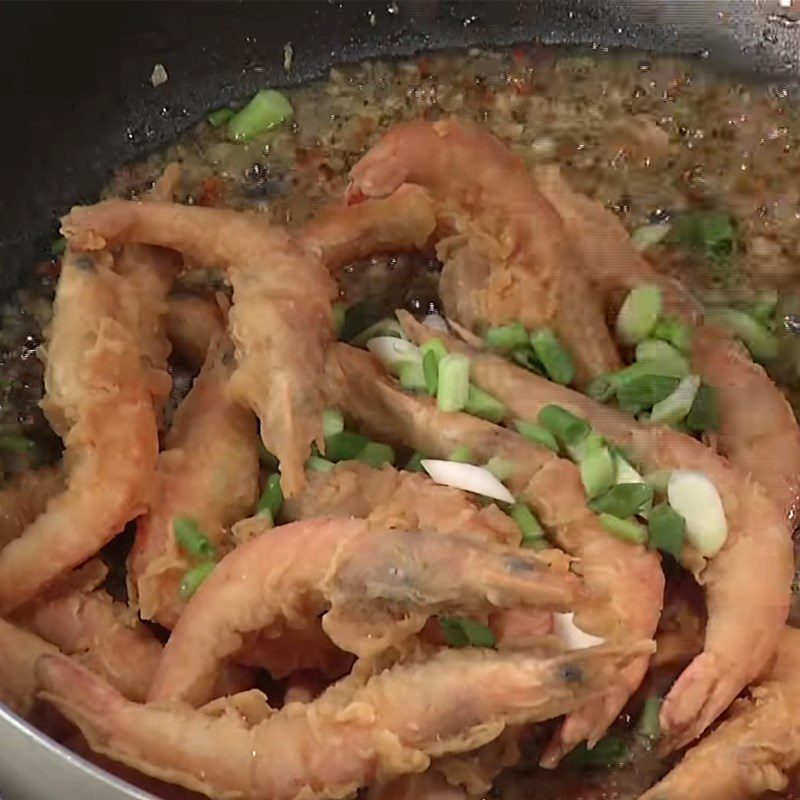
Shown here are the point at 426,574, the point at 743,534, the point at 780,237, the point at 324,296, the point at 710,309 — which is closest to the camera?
the point at 426,574

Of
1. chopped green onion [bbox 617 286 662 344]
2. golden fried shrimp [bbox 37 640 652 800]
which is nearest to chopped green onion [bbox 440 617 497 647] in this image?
golden fried shrimp [bbox 37 640 652 800]

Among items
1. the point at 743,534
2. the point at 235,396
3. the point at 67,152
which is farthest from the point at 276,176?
the point at 743,534

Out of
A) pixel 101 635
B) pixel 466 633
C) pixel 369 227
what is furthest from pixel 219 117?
pixel 466 633

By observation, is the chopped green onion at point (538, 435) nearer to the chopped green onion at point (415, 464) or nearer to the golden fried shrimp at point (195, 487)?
the chopped green onion at point (415, 464)

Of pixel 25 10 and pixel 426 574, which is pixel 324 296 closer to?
pixel 426 574

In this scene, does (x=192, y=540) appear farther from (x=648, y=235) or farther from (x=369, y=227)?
(x=648, y=235)

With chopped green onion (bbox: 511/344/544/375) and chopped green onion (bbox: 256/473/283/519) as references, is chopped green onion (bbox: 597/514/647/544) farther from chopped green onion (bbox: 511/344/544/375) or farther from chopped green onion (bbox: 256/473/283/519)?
chopped green onion (bbox: 256/473/283/519)
